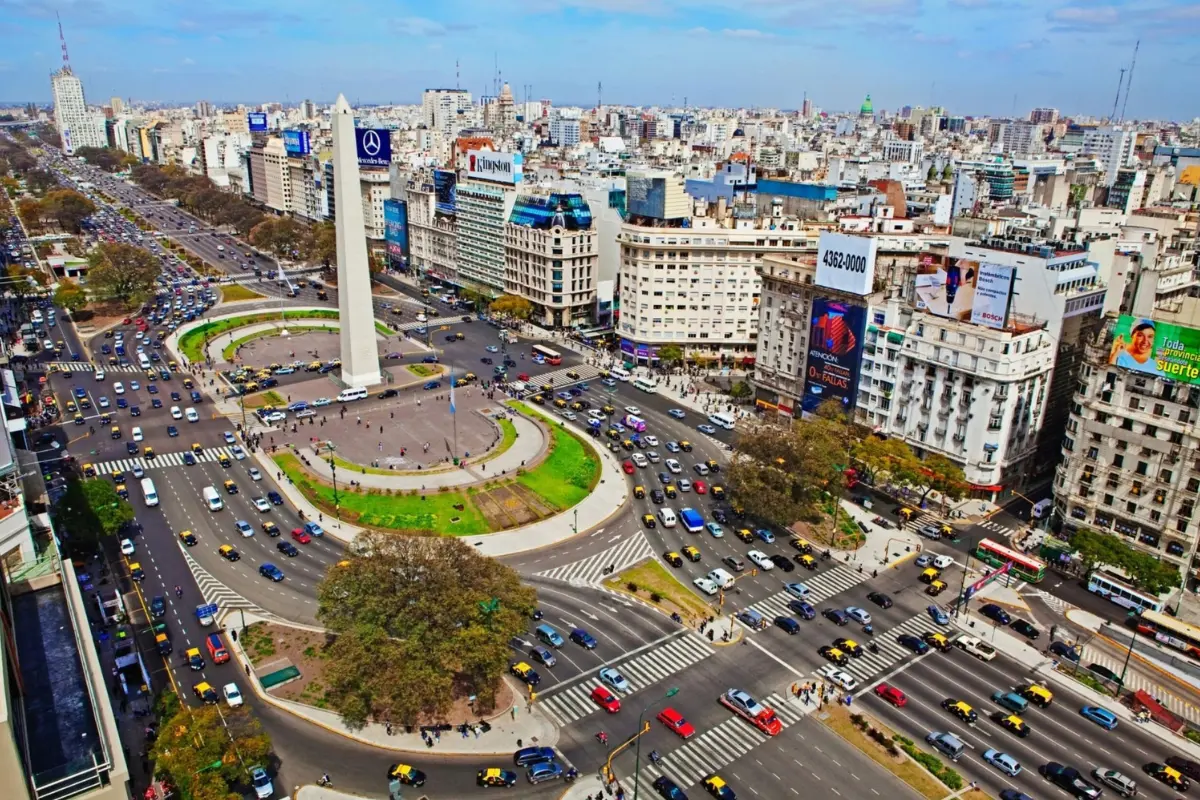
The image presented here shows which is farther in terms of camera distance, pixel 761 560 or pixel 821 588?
pixel 761 560

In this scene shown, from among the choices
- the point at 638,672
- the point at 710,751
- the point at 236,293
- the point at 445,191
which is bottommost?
the point at 710,751

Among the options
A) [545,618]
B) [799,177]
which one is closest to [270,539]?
[545,618]

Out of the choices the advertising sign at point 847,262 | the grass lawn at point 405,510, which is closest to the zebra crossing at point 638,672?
the grass lawn at point 405,510

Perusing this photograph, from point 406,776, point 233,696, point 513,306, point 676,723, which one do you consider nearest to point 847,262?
point 676,723

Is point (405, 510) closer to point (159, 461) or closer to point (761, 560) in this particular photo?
point (159, 461)

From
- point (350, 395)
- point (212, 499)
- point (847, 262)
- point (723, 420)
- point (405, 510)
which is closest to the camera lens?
point (212, 499)

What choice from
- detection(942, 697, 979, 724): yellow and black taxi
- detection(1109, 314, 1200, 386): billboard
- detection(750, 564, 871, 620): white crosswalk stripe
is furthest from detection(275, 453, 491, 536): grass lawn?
detection(1109, 314, 1200, 386): billboard

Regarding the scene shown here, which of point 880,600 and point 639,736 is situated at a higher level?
point 639,736

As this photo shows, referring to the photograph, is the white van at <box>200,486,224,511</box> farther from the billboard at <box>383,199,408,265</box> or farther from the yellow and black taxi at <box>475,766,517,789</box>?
the billboard at <box>383,199,408,265</box>
